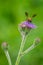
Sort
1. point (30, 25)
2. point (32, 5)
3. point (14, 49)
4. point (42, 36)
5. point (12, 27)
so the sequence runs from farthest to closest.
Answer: point (32, 5) → point (12, 27) → point (42, 36) → point (14, 49) → point (30, 25)

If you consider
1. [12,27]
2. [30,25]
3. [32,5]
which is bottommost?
[30,25]

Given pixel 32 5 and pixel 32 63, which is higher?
pixel 32 5

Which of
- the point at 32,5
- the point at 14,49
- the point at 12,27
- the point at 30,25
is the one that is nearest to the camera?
the point at 30,25

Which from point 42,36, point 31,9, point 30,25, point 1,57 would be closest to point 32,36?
point 42,36

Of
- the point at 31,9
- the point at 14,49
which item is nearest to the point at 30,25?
the point at 14,49

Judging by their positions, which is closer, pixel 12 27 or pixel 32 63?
pixel 32 63

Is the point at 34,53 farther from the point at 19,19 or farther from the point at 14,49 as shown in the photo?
the point at 19,19

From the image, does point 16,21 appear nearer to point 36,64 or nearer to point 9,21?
point 9,21
